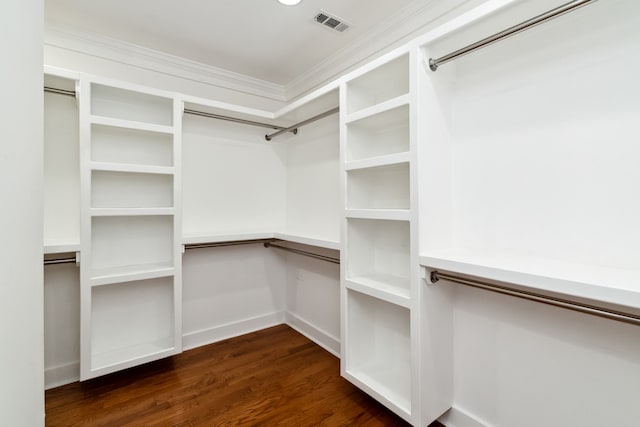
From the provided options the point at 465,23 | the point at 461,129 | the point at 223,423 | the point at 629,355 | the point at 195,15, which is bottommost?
the point at 223,423

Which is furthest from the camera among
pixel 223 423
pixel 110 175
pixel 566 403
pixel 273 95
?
pixel 273 95

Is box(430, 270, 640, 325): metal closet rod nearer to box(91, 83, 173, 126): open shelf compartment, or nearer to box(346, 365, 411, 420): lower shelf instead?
box(346, 365, 411, 420): lower shelf

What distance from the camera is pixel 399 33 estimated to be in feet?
Answer: 6.61

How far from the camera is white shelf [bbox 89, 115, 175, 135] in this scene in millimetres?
1994

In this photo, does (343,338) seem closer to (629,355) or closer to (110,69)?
(629,355)

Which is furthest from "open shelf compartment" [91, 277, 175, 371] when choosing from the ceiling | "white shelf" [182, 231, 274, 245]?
the ceiling

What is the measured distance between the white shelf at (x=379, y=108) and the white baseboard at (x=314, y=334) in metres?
1.81

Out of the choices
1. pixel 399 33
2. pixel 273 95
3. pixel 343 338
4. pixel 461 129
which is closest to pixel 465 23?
pixel 461 129

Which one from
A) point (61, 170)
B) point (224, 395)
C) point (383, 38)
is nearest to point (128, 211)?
point (61, 170)

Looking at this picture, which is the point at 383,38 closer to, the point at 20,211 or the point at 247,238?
the point at 247,238

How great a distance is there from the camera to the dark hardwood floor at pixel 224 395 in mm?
1758

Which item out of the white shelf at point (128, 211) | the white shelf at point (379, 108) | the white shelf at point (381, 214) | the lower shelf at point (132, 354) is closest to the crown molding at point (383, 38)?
the white shelf at point (379, 108)

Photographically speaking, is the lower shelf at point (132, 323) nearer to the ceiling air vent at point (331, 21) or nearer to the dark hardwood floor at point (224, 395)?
the dark hardwood floor at point (224, 395)

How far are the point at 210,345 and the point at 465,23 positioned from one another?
9.78ft
